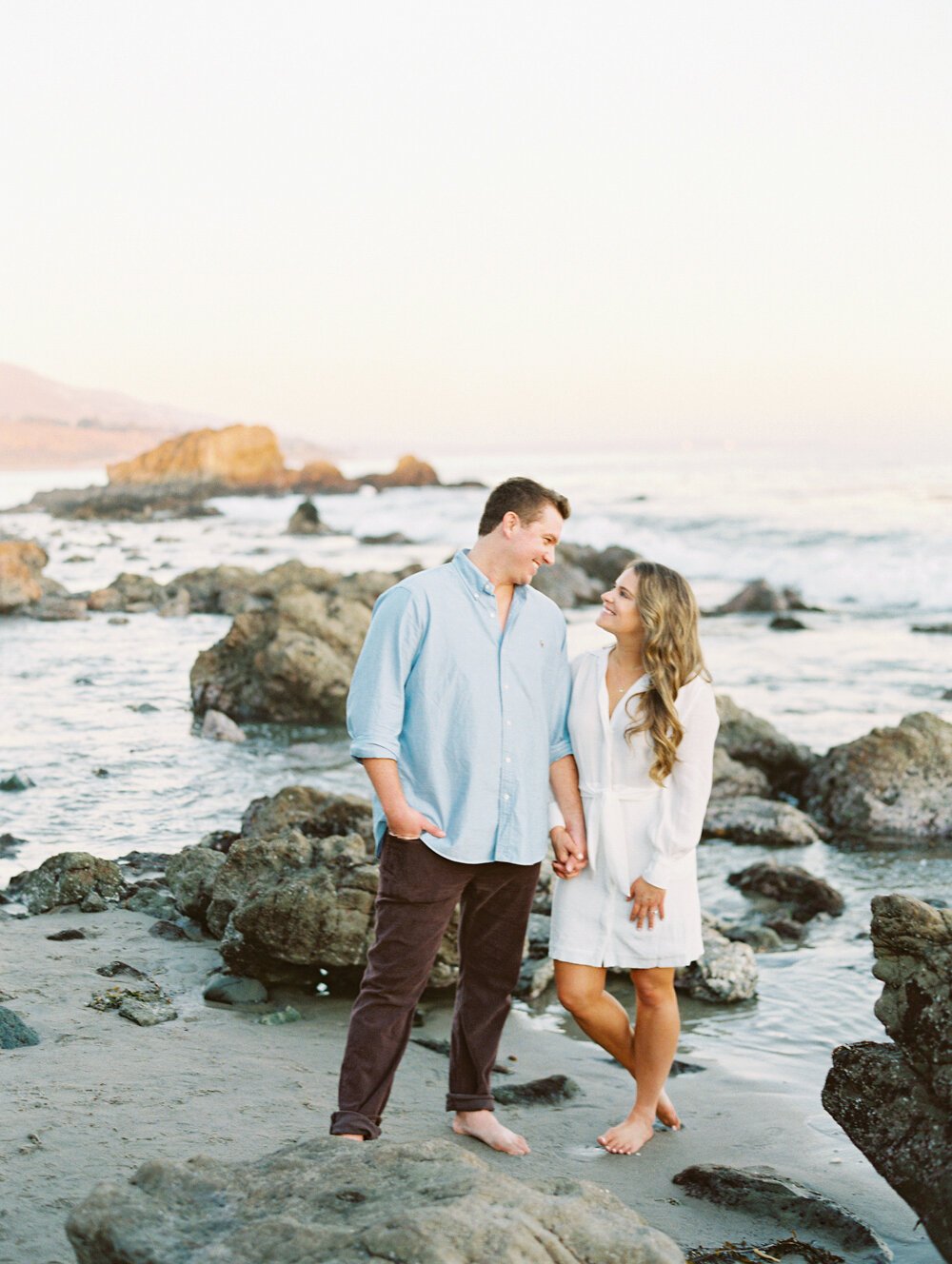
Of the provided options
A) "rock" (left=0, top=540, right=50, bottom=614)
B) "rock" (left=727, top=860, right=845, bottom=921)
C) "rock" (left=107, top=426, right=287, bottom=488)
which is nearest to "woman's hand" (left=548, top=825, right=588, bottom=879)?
"rock" (left=727, top=860, right=845, bottom=921)

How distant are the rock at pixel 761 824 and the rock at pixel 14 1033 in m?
5.53

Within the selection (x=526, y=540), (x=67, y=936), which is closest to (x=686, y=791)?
(x=526, y=540)

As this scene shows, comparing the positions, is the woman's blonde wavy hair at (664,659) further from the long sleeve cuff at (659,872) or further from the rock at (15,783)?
the rock at (15,783)

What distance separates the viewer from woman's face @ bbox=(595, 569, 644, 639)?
450 centimetres

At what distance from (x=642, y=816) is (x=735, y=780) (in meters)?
5.95

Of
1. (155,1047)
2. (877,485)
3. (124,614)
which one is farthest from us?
(877,485)

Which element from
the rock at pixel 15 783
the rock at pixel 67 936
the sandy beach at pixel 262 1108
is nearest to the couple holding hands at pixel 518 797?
the sandy beach at pixel 262 1108

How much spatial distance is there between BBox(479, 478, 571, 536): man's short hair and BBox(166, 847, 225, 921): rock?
9.43 ft

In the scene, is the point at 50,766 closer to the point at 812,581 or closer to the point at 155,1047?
the point at 155,1047

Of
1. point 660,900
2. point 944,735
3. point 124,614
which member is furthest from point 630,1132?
point 124,614

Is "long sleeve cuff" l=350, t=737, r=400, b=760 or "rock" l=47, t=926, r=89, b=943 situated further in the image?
"rock" l=47, t=926, r=89, b=943

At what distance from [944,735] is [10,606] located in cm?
1619

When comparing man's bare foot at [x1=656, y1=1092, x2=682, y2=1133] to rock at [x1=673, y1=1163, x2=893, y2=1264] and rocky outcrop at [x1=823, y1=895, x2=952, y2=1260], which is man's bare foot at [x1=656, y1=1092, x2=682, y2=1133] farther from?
rocky outcrop at [x1=823, y1=895, x2=952, y2=1260]

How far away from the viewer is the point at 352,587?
19516 millimetres
